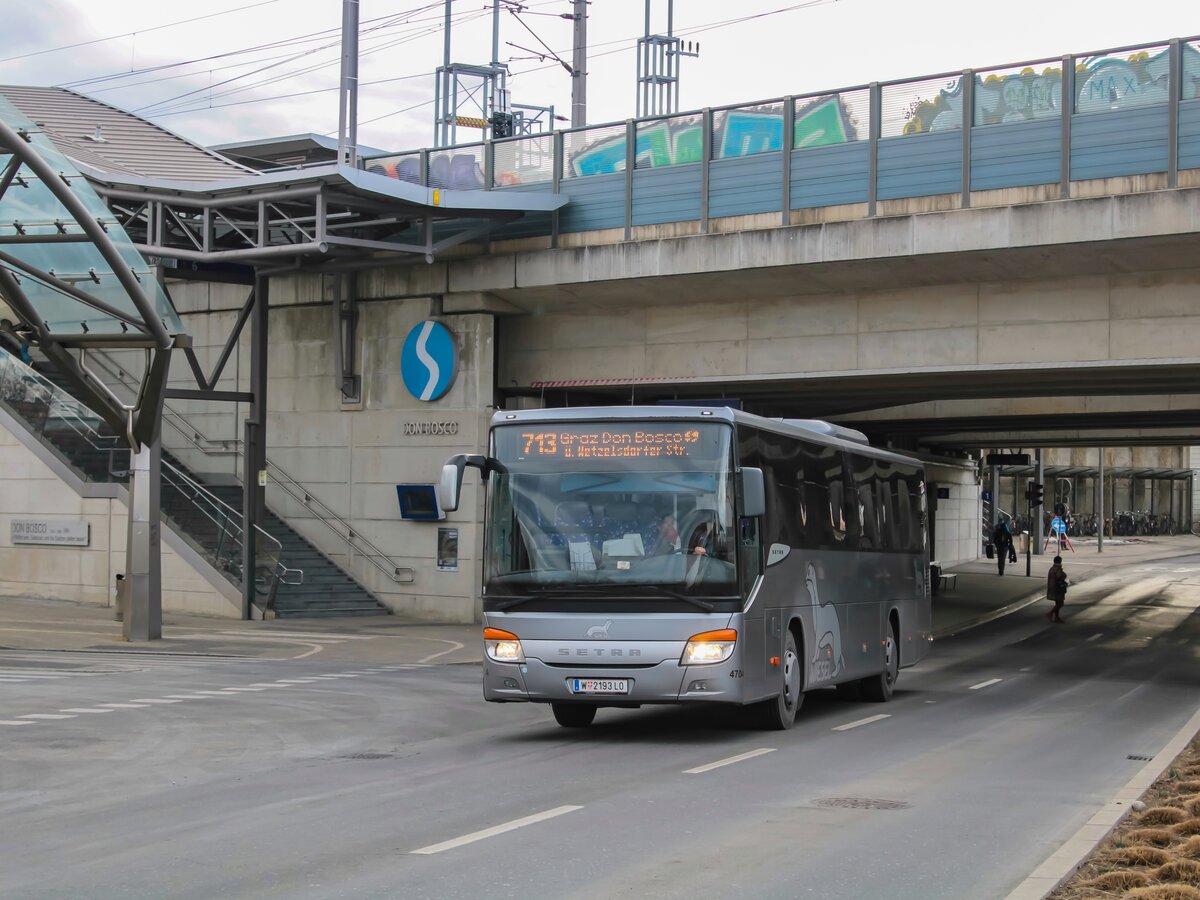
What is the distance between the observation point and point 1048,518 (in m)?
84.8

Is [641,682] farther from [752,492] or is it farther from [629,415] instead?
[629,415]

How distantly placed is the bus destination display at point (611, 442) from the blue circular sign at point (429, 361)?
17661mm

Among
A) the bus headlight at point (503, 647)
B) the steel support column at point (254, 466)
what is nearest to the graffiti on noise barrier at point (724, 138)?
the steel support column at point (254, 466)

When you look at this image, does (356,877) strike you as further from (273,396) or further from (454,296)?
(273,396)

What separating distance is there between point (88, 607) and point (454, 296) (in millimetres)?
10352

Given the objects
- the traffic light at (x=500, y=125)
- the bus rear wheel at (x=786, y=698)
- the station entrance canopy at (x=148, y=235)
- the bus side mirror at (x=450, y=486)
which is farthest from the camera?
the traffic light at (x=500, y=125)

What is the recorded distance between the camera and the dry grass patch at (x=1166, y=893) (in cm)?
698

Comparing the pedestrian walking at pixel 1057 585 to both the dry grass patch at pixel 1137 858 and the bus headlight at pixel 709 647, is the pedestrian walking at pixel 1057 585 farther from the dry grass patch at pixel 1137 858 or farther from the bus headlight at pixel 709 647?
the dry grass patch at pixel 1137 858

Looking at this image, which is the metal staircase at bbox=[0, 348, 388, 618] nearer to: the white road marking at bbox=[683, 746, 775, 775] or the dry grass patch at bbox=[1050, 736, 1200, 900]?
the white road marking at bbox=[683, 746, 775, 775]

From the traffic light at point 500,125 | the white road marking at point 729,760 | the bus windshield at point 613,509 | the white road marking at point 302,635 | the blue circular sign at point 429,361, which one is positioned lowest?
the white road marking at point 302,635

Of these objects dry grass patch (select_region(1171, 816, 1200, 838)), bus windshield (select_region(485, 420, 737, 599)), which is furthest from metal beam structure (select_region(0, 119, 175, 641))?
dry grass patch (select_region(1171, 816, 1200, 838))

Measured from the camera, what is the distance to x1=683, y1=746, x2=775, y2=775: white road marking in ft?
40.1

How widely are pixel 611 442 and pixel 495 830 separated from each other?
554 centimetres

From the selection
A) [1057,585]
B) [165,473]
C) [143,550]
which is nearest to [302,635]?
[143,550]
